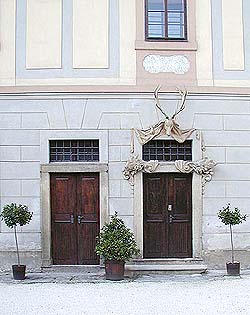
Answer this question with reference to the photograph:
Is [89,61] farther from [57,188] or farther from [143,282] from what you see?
[143,282]

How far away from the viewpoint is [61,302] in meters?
10.0

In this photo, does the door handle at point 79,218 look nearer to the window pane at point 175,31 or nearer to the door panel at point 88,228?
the door panel at point 88,228

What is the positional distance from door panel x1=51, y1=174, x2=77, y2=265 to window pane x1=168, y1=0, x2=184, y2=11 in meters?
4.26

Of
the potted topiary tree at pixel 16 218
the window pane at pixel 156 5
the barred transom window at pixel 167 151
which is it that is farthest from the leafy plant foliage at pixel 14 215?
the window pane at pixel 156 5

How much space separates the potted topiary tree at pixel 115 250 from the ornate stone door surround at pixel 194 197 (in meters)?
0.90

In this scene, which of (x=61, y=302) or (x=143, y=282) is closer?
(x=61, y=302)

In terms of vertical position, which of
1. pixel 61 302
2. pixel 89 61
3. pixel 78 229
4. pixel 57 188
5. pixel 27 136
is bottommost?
pixel 61 302

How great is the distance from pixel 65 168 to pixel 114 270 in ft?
8.21

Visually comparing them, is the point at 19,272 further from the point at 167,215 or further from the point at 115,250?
the point at 167,215

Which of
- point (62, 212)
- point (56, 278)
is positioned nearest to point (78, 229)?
point (62, 212)

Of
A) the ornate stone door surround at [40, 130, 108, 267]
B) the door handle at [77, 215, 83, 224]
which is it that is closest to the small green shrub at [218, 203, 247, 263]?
the ornate stone door surround at [40, 130, 108, 267]

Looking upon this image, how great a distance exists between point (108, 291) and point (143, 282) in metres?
1.21

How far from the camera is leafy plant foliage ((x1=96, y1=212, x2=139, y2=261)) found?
1229 centimetres

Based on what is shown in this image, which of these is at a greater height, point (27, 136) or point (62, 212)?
point (27, 136)
